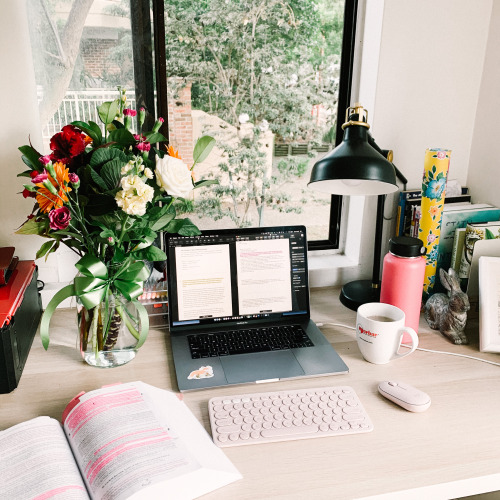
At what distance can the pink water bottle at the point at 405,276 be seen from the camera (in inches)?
46.2

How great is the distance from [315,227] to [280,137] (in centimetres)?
33

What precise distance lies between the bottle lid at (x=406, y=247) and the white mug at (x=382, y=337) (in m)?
0.14

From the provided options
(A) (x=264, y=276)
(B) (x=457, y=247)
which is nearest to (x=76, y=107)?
(A) (x=264, y=276)

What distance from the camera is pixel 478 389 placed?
1.01m

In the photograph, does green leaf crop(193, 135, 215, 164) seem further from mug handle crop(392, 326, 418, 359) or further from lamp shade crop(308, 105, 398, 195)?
mug handle crop(392, 326, 418, 359)

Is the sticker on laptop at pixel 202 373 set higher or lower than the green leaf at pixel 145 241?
lower

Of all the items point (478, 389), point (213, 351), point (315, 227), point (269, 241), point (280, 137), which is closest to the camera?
point (478, 389)

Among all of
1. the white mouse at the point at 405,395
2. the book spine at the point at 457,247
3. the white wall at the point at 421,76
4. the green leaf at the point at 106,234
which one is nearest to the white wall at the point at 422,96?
the white wall at the point at 421,76

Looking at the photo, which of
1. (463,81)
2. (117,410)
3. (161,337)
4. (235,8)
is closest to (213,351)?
(161,337)

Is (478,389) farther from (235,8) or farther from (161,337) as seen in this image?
(235,8)

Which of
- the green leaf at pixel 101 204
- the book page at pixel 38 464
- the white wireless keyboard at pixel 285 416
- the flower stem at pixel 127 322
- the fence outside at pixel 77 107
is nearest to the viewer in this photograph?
the book page at pixel 38 464

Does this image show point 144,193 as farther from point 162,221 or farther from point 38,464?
point 38,464

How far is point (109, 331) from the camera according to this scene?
42.1 inches

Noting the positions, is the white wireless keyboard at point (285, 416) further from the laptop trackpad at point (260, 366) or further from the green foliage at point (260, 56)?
the green foliage at point (260, 56)
